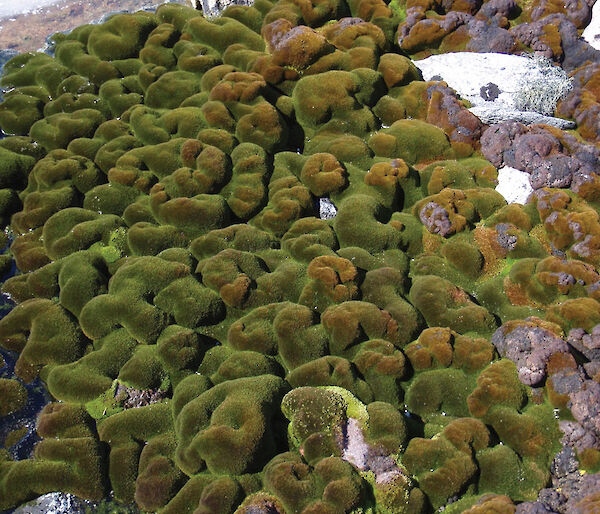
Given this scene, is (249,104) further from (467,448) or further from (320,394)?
(467,448)

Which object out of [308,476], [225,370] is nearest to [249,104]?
[225,370]

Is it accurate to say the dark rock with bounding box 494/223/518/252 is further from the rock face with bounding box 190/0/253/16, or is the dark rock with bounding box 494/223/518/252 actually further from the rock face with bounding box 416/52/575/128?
the rock face with bounding box 190/0/253/16

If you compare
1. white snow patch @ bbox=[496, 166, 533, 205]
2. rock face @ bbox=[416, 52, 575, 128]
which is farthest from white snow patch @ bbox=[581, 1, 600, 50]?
white snow patch @ bbox=[496, 166, 533, 205]

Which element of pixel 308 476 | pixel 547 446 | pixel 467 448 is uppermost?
pixel 308 476

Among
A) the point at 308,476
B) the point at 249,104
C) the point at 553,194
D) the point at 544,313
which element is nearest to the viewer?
the point at 308,476

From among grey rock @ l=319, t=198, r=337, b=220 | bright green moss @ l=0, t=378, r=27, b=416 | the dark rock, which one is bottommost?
the dark rock
